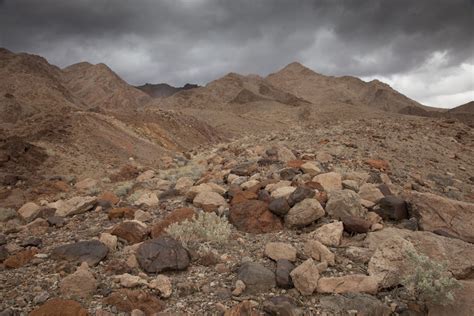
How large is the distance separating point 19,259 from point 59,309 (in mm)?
1790

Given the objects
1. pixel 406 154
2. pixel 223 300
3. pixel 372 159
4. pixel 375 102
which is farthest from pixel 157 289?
pixel 375 102

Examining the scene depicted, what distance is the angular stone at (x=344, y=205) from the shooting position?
5883mm

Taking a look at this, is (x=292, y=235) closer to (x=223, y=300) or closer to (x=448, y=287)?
(x=223, y=300)

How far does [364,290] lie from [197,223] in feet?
8.01

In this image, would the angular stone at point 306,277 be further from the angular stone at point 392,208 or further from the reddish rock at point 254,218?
the angular stone at point 392,208

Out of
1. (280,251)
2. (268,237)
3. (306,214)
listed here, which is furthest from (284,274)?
(306,214)

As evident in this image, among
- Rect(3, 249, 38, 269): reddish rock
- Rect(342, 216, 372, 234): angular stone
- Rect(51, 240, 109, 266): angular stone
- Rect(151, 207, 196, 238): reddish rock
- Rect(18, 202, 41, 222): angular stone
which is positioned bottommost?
Rect(18, 202, 41, 222): angular stone

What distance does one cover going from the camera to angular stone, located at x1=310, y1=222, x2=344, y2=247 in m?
5.20

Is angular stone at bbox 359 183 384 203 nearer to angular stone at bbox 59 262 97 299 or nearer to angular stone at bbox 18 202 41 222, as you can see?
angular stone at bbox 59 262 97 299

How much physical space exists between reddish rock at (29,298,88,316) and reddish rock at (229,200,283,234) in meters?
2.70

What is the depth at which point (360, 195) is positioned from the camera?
6.58 metres

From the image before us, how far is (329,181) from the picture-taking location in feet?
23.2

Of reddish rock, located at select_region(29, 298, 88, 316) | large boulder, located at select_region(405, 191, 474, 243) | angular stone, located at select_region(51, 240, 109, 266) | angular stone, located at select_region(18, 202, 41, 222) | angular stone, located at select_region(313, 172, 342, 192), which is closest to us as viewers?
reddish rock, located at select_region(29, 298, 88, 316)

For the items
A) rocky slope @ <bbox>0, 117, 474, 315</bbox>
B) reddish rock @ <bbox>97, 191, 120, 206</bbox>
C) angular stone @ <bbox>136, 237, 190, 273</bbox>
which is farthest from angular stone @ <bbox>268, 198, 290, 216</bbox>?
reddish rock @ <bbox>97, 191, 120, 206</bbox>
